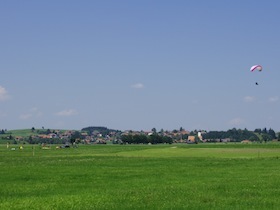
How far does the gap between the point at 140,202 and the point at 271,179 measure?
14569 mm

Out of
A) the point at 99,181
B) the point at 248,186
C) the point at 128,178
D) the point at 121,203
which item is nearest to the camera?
the point at 121,203

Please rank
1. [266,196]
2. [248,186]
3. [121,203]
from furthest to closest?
[248,186], [266,196], [121,203]

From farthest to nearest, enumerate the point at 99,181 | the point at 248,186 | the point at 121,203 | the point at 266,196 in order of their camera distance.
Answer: the point at 99,181, the point at 248,186, the point at 266,196, the point at 121,203

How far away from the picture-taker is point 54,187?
3172 cm

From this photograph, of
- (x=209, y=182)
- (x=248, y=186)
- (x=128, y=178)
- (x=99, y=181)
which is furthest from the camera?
(x=128, y=178)

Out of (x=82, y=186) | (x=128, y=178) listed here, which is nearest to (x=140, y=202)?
(x=82, y=186)

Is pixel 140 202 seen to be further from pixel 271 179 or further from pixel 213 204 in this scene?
pixel 271 179

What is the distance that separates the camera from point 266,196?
25.8 metres

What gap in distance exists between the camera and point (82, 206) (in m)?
22.8

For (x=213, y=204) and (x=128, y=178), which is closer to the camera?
(x=213, y=204)

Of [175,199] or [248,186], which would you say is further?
[248,186]

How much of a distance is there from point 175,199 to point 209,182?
9110 millimetres

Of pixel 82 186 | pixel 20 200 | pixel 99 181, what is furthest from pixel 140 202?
pixel 99 181

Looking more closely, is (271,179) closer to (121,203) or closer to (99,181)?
(99,181)
